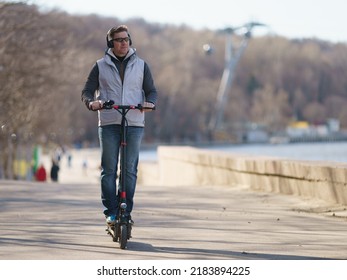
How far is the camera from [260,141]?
176250mm

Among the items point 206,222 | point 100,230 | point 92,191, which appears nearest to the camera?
point 100,230

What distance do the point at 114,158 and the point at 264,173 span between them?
311 inches

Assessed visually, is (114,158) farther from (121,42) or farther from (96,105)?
(121,42)

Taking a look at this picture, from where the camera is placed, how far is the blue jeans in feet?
34.9

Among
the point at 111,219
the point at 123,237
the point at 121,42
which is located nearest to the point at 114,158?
the point at 111,219

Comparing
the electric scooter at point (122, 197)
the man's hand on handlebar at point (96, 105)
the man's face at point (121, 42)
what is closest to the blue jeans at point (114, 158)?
the electric scooter at point (122, 197)

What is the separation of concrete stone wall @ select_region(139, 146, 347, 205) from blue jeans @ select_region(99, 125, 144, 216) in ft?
14.3

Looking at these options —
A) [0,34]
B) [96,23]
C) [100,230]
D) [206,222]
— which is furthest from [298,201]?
[96,23]

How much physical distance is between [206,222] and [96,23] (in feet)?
505

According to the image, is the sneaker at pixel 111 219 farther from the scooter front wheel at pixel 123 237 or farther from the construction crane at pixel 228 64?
the construction crane at pixel 228 64

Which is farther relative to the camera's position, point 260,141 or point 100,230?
point 260,141
